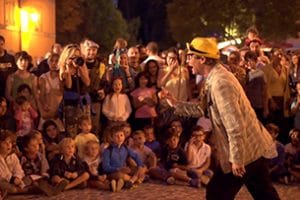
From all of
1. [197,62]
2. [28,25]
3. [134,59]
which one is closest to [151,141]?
[134,59]

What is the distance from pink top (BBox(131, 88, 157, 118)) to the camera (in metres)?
10.7

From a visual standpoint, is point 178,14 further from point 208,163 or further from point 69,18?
point 208,163

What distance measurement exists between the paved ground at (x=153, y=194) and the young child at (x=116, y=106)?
1.57 m

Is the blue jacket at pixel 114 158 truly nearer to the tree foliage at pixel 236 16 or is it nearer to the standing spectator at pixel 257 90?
the standing spectator at pixel 257 90

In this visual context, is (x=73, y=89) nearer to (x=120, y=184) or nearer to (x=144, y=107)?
(x=144, y=107)

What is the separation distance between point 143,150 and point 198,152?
82 centimetres

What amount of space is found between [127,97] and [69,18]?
80.6 feet

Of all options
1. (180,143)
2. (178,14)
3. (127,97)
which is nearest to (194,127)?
(180,143)

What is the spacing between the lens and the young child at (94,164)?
356 inches

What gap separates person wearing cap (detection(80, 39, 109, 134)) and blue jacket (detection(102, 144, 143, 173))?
107cm

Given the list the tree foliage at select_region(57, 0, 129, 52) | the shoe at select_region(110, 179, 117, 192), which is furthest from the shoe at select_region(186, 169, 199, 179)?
the tree foliage at select_region(57, 0, 129, 52)

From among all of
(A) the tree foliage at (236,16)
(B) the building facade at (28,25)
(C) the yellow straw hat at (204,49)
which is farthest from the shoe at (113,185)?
(A) the tree foliage at (236,16)

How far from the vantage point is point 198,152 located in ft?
32.7

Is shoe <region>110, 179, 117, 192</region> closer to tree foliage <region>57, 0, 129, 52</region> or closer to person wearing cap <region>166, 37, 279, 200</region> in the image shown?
person wearing cap <region>166, 37, 279, 200</region>
